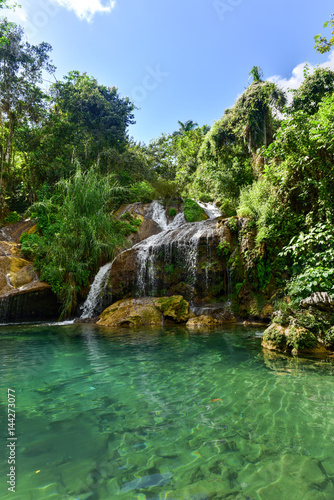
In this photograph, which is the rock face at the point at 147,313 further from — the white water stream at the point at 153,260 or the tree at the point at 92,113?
the tree at the point at 92,113

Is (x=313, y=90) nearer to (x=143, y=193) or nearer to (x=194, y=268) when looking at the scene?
(x=143, y=193)

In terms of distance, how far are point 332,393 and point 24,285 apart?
10445mm

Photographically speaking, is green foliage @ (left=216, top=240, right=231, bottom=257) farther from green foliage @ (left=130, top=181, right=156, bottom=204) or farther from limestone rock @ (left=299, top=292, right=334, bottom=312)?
green foliage @ (left=130, top=181, right=156, bottom=204)


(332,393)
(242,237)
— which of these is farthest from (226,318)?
(332,393)

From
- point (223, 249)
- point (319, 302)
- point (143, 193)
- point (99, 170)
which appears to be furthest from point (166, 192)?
point (319, 302)

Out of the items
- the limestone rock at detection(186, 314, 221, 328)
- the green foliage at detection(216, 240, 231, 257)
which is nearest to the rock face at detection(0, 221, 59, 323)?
the limestone rock at detection(186, 314, 221, 328)

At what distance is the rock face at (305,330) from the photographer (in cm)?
474

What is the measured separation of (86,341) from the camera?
6070 mm

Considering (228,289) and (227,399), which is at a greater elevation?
(228,289)

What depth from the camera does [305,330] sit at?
16.0 ft

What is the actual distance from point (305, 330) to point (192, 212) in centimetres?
1155

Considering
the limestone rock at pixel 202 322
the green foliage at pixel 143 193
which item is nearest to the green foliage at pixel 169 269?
the limestone rock at pixel 202 322

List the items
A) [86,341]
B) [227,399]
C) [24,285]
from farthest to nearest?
[24,285], [86,341], [227,399]

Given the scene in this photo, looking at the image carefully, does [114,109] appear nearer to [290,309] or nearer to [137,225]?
[137,225]
